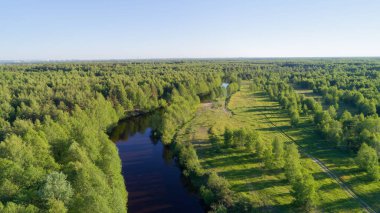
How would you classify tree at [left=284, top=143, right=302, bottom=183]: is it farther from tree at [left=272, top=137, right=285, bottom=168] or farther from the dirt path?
the dirt path

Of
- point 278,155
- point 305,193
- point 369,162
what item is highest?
point 369,162

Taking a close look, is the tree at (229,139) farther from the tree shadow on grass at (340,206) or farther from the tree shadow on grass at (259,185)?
the tree shadow on grass at (340,206)

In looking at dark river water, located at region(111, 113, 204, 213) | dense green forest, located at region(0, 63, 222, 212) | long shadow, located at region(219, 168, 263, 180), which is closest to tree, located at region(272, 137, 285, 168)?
long shadow, located at region(219, 168, 263, 180)

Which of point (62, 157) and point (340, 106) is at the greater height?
point (62, 157)

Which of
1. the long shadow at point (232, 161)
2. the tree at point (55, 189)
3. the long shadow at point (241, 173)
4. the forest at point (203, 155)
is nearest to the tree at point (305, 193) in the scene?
the forest at point (203, 155)

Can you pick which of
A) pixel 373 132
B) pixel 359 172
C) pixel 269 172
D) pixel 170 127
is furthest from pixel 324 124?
pixel 170 127

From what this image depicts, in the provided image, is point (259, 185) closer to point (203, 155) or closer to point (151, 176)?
point (203, 155)

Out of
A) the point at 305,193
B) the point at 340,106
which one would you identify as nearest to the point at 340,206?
the point at 305,193
